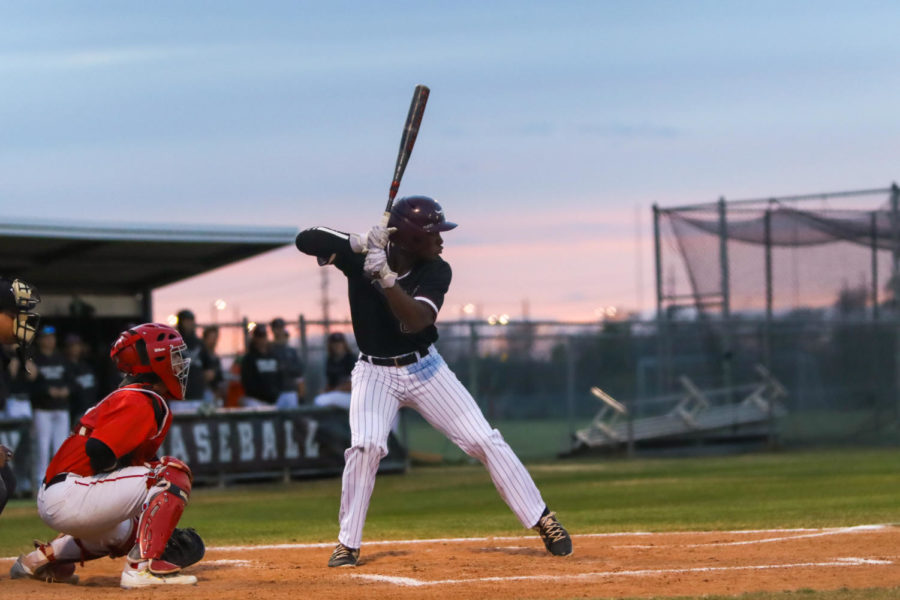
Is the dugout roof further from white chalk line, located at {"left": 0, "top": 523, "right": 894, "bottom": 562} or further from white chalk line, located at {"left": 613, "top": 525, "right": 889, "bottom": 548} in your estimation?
white chalk line, located at {"left": 613, "top": 525, "right": 889, "bottom": 548}

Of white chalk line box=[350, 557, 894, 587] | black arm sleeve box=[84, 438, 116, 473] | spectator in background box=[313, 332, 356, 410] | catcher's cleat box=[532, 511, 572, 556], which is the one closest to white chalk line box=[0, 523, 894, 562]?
catcher's cleat box=[532, 511, 572, 556]

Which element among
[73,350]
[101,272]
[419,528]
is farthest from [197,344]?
[419,528]

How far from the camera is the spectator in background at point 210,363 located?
1534 cm

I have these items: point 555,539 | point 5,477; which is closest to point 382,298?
point 555,539

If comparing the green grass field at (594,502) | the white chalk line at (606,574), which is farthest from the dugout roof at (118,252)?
the white chalk line at (606,574)

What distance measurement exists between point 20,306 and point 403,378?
80.0 inches

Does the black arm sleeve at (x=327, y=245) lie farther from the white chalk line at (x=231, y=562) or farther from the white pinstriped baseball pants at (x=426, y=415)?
the white chalk line at (x=231, y=562)

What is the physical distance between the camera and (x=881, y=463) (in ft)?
53.8

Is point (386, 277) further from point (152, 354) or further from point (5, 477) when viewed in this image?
point (5, 477)

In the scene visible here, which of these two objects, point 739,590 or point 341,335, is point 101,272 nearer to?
point 341,335

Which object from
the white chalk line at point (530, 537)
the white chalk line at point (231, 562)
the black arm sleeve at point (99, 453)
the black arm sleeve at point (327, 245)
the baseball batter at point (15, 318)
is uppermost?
the black arm sleeve at point (327, 245)

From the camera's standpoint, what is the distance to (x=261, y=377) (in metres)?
16.0

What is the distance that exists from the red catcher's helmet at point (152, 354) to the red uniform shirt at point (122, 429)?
109 mm

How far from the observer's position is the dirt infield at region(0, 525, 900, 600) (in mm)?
5758
